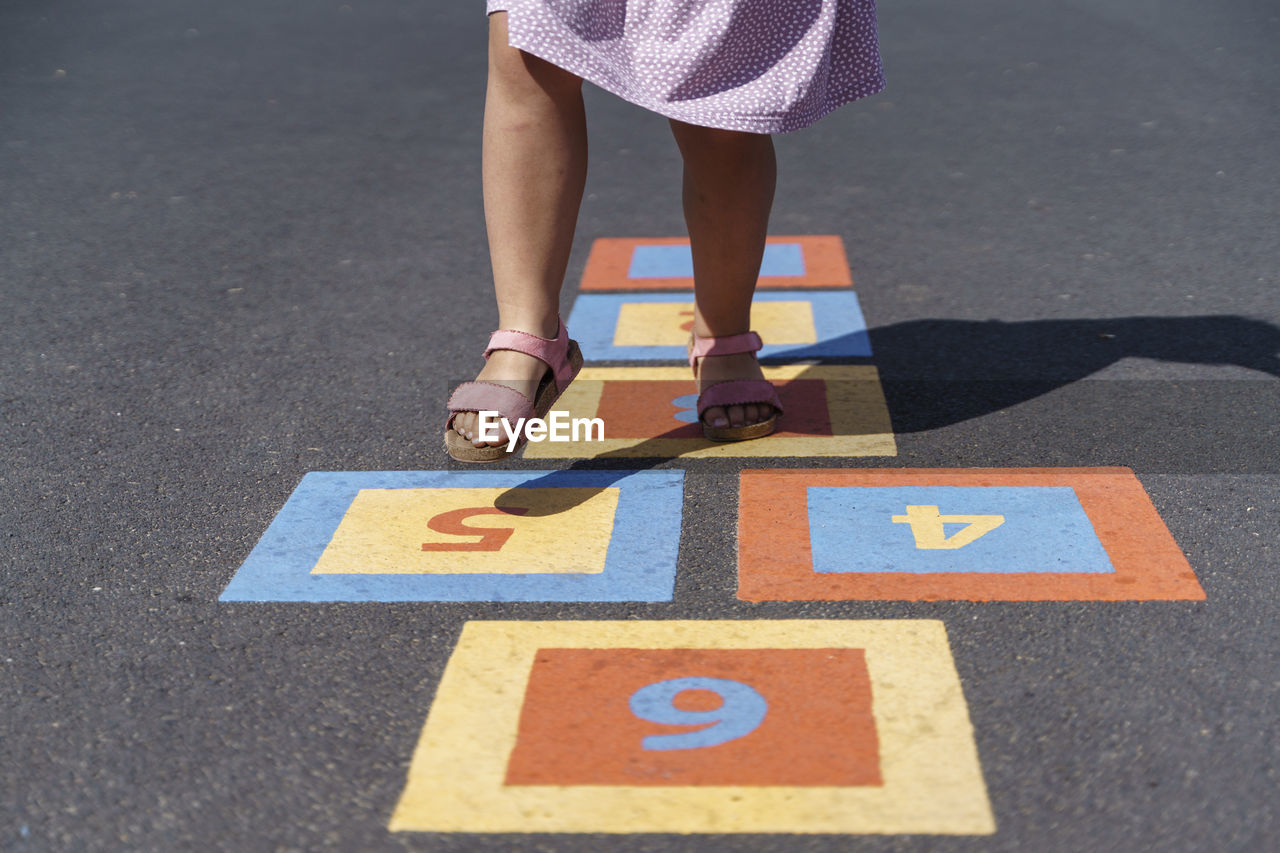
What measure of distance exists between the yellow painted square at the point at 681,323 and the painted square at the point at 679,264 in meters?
0.14

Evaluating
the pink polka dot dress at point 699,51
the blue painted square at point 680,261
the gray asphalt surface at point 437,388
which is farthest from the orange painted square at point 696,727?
the blue painted square at point 680,261

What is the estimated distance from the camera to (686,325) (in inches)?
121

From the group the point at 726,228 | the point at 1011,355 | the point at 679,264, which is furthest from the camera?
Result: the point at 679,264

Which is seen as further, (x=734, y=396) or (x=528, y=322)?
(x=734, y=396)

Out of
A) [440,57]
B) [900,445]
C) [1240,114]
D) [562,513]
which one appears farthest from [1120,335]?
[440,57]

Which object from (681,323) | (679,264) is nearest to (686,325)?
(681,323)

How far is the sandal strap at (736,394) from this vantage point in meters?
2.38

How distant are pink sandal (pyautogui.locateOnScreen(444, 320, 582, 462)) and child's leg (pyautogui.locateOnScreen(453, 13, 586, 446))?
0.04 feet

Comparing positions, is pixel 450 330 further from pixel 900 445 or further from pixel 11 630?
pixel 11 630

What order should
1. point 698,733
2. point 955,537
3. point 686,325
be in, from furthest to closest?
point 686,325 < point 955,537 < point 698,733

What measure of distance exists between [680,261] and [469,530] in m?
1.63

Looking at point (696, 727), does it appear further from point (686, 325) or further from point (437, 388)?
point (686, 325)

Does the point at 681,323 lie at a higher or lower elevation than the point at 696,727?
lower

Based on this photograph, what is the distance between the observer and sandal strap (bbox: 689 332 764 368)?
A: 2.44 meters
